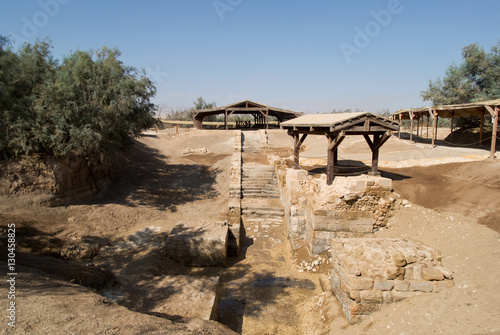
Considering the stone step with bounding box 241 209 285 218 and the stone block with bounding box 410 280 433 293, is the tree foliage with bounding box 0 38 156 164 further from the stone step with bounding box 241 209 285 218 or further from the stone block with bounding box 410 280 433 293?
the stone block with bounding box 410 280 433 293

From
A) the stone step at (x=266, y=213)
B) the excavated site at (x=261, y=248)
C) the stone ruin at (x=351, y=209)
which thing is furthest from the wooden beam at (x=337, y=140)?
the stone step at (x=266, y=213)

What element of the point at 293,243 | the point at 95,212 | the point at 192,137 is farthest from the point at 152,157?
the point at 293,243

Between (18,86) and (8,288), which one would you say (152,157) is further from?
(8,288)

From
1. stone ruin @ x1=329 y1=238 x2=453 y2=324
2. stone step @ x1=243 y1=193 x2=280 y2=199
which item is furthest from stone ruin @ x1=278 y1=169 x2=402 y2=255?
stone step @ x1=243 y1=193 x2=280 y2=199

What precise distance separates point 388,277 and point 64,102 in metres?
11.1

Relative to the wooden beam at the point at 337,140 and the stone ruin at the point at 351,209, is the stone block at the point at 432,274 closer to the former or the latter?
the stone ruin at the point at 351,209

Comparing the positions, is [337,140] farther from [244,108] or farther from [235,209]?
[244,108]

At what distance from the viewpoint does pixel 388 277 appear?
5.01m

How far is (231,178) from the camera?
13.6 metres

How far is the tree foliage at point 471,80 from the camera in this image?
777 inches

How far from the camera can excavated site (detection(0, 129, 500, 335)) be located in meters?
4.27

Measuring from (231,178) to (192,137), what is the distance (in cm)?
1114

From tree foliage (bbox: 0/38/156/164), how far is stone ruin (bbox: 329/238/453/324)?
9342 millimetres

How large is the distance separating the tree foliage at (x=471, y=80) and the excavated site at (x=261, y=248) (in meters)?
10.0
